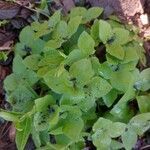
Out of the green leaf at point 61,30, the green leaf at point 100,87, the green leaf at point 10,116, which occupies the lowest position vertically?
the green leaf at point 10,116

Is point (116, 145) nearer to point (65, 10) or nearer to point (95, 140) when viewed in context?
point (95, 140)

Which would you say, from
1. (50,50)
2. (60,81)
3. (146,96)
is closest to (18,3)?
(50,50)

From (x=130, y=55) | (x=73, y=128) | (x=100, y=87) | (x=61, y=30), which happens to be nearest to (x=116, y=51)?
(x=130, y=55)

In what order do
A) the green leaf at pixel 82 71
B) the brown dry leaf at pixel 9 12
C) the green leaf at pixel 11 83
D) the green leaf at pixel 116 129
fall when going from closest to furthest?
the green leaf at pixel 82 71
the green leaf at pixel 116 129
the green leaf at pixel 11 83
the brown dry leaf at pixel 9 12

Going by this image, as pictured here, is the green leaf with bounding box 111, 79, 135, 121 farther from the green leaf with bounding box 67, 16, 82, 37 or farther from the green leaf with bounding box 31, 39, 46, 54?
the green leaf with bounding box 31, 39, 46, 54

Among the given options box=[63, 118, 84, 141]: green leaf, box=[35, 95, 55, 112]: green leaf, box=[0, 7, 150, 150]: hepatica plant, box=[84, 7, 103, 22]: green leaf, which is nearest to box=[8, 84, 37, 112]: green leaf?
box=[0, 7, 150, 150]: hepatica plant

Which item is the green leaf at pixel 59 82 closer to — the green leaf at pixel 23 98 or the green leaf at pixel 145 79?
the green leaf at pixel 23 98

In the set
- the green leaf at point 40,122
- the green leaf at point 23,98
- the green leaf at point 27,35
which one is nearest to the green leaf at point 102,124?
the green leaf at point 40,122

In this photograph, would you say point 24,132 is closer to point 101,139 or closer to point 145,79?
point 101,139
